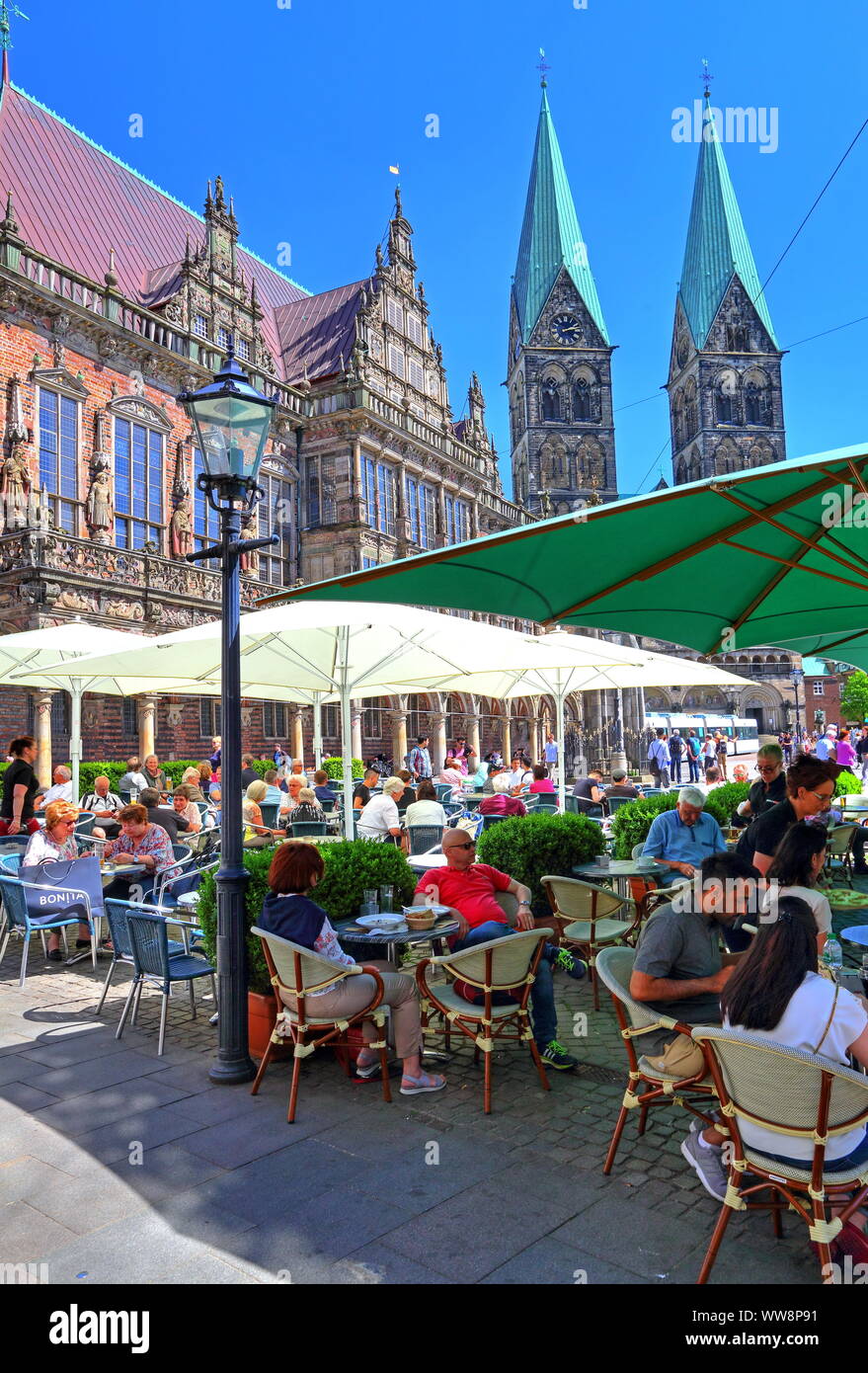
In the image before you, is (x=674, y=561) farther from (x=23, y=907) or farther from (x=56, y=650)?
(x=56, y=650)

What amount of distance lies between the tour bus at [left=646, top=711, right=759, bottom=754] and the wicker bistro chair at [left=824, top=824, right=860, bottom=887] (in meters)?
35.1

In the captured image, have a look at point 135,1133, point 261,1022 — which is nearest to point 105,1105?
point 135,1133

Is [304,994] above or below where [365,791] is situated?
below

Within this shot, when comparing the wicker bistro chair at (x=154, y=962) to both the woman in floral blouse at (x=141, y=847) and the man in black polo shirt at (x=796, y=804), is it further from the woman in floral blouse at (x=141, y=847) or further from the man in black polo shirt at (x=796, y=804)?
the man in black polo shirt at (x=796, y=804)

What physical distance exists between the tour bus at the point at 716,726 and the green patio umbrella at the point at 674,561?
40.3 metres

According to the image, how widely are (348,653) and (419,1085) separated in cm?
473

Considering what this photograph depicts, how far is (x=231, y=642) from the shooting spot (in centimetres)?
510

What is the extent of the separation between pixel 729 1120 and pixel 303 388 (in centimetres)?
3046

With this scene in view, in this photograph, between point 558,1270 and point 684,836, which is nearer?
point 558,1270

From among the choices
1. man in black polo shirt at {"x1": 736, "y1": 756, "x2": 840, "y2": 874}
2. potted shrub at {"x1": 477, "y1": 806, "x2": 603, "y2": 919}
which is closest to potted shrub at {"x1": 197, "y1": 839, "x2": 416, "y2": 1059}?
potted shrub at {"x1": 477, "y1": 806, "x2": 603, "y2": 919}

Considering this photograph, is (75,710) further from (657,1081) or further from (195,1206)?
(657,1081)

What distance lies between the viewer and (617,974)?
12.6 ft

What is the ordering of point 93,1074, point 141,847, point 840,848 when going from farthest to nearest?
point 840,848 → point 141,847 → point 93,1074

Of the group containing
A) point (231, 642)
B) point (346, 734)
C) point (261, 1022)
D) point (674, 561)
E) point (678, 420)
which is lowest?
point (261, 1022)
